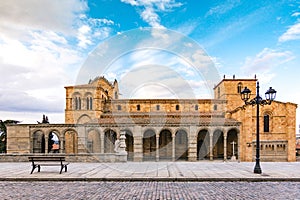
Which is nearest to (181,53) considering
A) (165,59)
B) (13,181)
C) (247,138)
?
(165,59)

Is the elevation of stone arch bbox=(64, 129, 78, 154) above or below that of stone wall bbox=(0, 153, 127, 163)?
below

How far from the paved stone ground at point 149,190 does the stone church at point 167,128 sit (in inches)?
535

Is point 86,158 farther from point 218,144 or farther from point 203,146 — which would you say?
point 218,144

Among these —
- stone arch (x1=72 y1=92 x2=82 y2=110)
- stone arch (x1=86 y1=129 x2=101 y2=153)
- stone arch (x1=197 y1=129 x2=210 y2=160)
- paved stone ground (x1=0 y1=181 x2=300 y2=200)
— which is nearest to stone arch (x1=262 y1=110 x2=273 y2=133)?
stone arch (x1=197 y1=129 x2=210 y2=160)

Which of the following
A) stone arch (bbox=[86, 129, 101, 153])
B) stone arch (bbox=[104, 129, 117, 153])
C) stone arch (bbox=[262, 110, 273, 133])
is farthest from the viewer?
stone arch (bbox=[86, 129, 101, 153])

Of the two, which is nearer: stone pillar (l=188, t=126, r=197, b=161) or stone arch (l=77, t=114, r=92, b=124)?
stone pillar (l=188, t=126, r=197, b=161)

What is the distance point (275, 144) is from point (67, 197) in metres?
26.4

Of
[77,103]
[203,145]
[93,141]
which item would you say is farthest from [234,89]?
[77,103]

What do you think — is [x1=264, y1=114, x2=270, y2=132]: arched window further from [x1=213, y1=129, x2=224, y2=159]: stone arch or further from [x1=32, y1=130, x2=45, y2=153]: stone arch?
[x1=32, y1=130, x2=45, y2=153]: stone arch

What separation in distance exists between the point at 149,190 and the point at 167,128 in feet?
67.8

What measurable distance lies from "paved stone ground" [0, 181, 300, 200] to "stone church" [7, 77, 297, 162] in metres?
13.6

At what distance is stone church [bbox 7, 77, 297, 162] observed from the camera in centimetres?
2914

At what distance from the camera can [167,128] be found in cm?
3027

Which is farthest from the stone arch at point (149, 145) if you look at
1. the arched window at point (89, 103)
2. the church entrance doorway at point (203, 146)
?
the arched window at point (89, 103)
